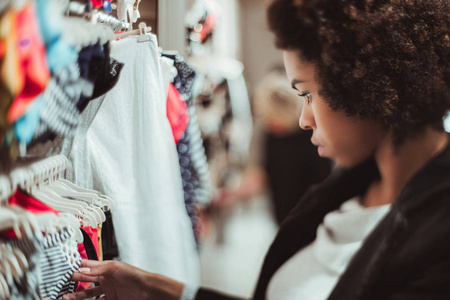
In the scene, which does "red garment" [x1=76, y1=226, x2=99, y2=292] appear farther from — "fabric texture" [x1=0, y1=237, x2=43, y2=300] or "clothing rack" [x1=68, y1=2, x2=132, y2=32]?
"clothing rack" [x1=68, y1=2, x2=132, y2=32]

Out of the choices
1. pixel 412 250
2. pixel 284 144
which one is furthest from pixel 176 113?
pixel 284 144

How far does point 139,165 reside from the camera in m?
0.77

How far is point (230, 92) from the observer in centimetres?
202

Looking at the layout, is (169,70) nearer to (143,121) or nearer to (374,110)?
(143,121)

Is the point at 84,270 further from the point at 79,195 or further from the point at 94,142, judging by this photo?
the point at 94,142

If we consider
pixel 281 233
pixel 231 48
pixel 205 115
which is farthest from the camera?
pixel 231 48

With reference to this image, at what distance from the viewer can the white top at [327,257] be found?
0.92 m

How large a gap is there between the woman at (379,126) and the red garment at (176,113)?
274 millimetres

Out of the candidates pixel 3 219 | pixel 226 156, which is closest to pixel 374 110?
pixel 3 219

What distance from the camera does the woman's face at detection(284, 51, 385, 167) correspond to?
793mm

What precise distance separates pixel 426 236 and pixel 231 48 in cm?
202

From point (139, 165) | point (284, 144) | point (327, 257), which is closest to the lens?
point (139, 165)

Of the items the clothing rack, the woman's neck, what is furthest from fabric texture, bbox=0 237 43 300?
the woman's neck

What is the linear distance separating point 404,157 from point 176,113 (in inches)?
20.6
